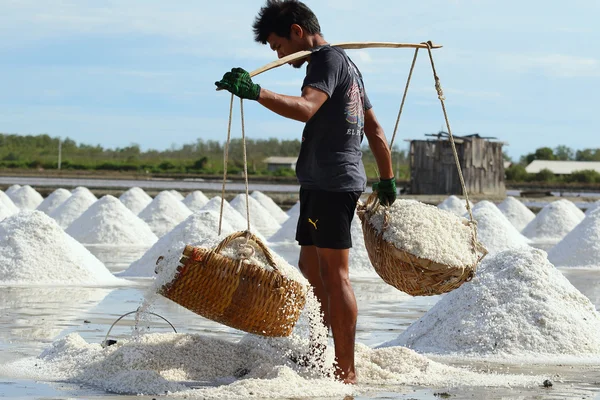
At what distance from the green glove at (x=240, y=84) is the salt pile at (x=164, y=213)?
13.7 m

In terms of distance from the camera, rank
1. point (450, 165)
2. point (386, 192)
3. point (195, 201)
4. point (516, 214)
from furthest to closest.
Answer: point (450, 165) → point (195, 201) → point (516, 214) → point (386, 192)

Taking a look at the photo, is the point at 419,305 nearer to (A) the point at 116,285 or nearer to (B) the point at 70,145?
(A) the point at 116,285

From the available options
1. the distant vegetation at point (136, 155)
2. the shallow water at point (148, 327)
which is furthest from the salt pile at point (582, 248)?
the distant vegetation at point (136, 155)

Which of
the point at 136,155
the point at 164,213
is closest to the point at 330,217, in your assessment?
the point at 164,213

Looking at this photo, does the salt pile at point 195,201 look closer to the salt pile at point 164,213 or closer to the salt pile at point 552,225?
the salt pile at point 164,213

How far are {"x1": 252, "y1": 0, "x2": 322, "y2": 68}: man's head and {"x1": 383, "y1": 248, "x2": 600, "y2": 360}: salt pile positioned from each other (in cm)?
170

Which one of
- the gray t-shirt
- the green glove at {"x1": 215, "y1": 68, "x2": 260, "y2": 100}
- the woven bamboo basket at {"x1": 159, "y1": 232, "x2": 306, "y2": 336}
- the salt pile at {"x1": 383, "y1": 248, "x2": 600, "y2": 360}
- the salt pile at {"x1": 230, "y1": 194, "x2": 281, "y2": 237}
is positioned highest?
the green glove at {"x1": 215, "y1": 68, "x2": 260, "y2": 100}

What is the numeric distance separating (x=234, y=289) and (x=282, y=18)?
99cm

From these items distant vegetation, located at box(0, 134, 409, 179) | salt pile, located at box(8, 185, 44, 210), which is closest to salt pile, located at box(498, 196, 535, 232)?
salt pile, located at box(8, 185, 44, 210)

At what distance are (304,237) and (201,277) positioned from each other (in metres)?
0.51

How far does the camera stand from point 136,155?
84.4m

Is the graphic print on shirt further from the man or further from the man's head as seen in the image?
the man's head

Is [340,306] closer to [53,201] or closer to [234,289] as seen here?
[234,289]

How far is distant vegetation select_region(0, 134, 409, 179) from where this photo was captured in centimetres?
6488
